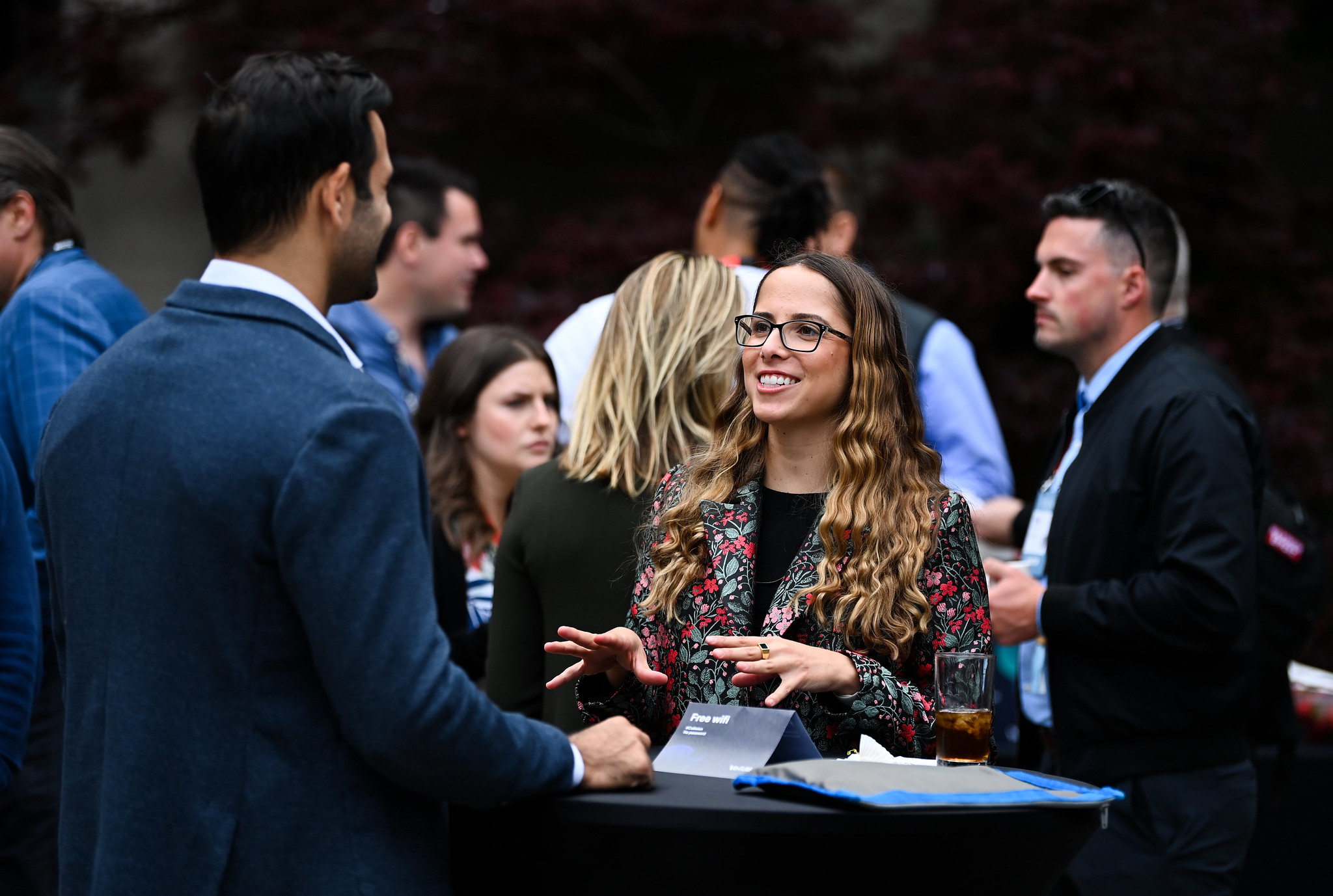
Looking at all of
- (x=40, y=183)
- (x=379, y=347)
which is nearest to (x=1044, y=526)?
(x=379, y=347)

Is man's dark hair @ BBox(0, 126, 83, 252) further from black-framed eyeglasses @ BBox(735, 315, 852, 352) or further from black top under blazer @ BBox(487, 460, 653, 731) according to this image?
black-framed eyeglasses @ BBox(735, 315, 852, 352)

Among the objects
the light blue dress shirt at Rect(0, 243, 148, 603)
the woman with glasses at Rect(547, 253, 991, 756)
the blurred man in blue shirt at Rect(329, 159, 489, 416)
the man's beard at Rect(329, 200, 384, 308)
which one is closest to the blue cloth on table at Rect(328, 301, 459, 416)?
the blurred man in blue shirt at Rect(329, 159, 489, 416)

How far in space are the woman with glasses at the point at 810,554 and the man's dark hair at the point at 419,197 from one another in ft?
7.77

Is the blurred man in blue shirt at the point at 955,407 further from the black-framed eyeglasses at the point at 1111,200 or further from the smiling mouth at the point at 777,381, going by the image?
the smiling mouth at the point at 777,381

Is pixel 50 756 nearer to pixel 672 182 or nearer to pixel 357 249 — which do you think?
pixel 357 249

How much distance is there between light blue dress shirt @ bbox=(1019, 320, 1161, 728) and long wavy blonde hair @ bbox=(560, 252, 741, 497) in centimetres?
108

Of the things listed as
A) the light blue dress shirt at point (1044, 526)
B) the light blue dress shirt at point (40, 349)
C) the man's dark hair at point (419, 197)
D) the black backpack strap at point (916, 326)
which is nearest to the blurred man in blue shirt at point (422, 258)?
the man's dark hair at point (419, 197)

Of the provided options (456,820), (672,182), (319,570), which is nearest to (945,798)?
(456,820)

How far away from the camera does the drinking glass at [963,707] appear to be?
6.82ft

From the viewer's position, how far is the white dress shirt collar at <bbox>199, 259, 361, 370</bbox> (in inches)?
70.6

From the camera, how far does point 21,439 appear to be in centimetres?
311

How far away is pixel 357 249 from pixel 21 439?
1.65m

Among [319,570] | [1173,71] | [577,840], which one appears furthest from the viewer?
[1173,71]

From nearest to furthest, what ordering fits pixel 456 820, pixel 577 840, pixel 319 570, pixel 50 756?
pixel 319 570 < pixel 577 840 < pixel 456 820 < pixel 50 756
